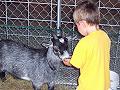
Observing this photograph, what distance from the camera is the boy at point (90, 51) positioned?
12.0 feet

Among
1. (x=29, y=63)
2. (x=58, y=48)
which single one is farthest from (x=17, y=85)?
(x=58, y=48)

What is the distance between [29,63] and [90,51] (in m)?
1.80

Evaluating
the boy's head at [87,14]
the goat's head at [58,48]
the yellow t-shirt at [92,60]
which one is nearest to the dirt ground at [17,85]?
the goat's head at [58,48]

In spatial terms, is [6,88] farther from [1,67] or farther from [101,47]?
[101,47]

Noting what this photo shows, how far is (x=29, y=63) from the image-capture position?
210 inches

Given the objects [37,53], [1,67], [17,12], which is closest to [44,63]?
[37,53]

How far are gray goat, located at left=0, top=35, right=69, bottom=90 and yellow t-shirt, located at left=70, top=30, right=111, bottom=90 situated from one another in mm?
1292

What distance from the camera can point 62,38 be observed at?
15.5 feet

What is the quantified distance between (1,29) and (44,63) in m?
1.86

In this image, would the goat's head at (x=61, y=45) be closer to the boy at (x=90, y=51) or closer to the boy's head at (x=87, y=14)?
the boy at (x=90, y=51)

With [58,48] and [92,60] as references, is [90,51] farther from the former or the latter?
[58,48]

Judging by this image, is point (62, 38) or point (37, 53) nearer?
point (62, 38)

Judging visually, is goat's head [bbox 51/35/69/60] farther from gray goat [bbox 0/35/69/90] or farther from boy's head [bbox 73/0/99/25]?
boy's head [bbox 73/0/99/25]

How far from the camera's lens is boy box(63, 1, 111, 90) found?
3.67m
